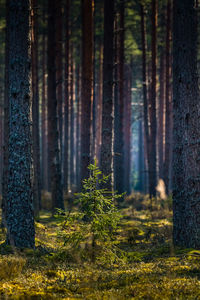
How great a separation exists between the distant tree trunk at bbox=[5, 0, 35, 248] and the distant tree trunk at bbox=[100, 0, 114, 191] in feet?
16.3

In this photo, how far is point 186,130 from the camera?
796cm

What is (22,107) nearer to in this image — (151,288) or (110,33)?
(151,288)

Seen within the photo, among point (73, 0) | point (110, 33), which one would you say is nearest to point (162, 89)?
point (73, 0)

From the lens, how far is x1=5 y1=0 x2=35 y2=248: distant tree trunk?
732 centimetres

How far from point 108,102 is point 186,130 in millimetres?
Result: 4812

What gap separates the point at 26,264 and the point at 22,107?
11.0 ft

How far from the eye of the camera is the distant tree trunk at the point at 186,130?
25.7 feet

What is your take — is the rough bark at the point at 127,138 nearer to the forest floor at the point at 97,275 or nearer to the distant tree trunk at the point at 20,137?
the forest floor at the point at 97,275

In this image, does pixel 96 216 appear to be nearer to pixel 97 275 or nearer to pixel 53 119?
pixel 97 275

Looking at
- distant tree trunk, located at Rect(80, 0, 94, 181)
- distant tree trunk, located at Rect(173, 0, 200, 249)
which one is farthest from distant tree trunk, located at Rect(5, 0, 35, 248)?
distant tree trunk, located at Rect(80, 0, 94, 181)

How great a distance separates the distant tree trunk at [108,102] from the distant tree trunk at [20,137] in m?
4.95

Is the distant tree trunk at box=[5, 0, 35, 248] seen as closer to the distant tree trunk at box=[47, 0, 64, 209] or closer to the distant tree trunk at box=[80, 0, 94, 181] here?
the distant tree trunk at box=[80, 0, 94, 181]

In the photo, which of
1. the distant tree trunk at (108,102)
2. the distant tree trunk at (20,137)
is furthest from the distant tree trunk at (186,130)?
the distant tree trunk at (108,102)

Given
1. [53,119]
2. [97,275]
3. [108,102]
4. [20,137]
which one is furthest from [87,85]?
[97,275]
